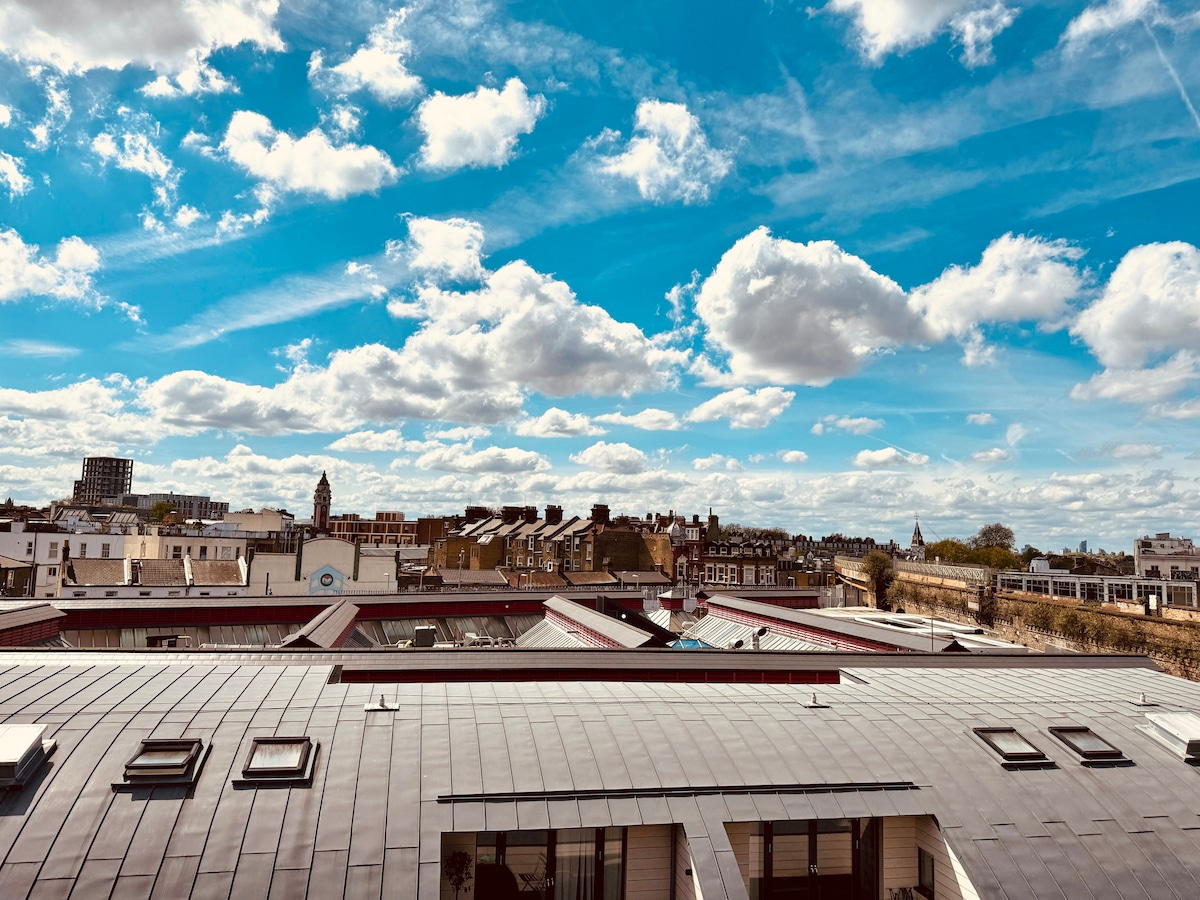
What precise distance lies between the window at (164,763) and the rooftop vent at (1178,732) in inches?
825

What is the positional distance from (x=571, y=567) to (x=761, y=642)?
66627mm

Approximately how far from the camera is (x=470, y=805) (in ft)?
44.5

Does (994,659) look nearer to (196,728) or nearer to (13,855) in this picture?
(196,728)

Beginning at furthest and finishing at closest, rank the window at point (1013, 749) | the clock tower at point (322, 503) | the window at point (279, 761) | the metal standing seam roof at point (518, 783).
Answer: the clock tower at point (322, 503), the window at point (1013, 749), the window at point (279, 761), the metal standing seam roof at point (518, 783)

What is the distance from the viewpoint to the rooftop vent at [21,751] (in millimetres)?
12320

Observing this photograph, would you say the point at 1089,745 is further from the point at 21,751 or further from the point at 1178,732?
the point at 21,751

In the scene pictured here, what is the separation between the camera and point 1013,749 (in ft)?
54.4

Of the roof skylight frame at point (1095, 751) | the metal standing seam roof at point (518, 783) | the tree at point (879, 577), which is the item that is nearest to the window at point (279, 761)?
the metal standing seam roof at point (518, 783)

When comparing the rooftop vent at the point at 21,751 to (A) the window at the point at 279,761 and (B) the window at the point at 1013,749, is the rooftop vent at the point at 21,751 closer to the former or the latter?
(A) the window at the point at 279,761

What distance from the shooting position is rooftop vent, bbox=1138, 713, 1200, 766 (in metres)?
17.2

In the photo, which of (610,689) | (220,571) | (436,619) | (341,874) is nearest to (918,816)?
(610,689)

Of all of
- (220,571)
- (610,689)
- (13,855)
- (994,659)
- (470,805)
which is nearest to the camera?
(13,855)

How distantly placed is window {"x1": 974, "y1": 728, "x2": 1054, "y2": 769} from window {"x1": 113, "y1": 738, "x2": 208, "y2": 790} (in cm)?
1624

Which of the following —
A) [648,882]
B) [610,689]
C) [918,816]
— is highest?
[610,689]
